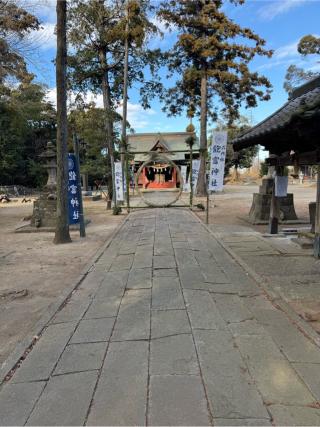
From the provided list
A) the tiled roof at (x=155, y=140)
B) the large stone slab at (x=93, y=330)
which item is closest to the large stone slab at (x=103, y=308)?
the large stone slab at (x=93, y=330)

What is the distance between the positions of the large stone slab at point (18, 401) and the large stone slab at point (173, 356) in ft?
2.84

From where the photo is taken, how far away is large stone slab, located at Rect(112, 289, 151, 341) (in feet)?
12.1

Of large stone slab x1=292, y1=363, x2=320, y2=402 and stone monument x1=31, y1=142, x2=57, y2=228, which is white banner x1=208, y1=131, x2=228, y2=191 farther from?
large stone slab x1=292, y1=363, x2=320, y2=402

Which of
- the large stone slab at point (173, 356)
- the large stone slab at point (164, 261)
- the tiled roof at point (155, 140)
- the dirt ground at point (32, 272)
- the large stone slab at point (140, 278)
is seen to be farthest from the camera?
the tiled roof at point (155, 140)

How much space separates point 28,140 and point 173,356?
115 ft

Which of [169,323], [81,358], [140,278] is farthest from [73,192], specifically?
[81,358]

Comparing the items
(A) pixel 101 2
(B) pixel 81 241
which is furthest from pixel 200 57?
(B) pixel 81 241

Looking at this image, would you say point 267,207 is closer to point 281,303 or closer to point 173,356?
point 281,303

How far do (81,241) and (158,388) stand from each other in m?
7.03

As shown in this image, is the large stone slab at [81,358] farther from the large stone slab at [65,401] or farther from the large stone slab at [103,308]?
the large stone slab at [103,308]

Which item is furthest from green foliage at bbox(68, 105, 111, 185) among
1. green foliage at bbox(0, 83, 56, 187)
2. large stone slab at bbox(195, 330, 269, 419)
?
large stone slab at bbox(195, 330, 269, 419)

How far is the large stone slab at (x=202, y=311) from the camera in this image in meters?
3.88

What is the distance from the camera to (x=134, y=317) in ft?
13.6

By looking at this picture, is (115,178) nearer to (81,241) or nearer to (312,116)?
(81,241)
